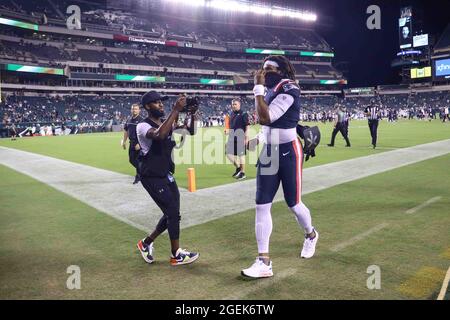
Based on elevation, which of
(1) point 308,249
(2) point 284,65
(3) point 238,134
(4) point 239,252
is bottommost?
(4) point 239,252

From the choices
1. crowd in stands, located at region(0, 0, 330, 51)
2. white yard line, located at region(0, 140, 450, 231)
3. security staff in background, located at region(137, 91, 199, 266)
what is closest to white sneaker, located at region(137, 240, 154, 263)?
security staff in background, located at region(137, 91, 199, 266)

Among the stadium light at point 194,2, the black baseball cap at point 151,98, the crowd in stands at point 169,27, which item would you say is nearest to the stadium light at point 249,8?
the stadium light at point 194,2

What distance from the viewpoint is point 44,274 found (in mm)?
3908

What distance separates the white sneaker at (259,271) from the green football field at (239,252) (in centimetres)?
8

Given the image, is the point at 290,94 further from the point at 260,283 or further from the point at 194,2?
the point at 194,2

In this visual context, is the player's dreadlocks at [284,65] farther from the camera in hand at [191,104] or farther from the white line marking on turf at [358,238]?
the white line marking on turf at [358,238]

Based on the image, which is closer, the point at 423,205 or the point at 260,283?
the point at 260,283

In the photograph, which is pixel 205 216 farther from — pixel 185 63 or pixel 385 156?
pixel 185 63

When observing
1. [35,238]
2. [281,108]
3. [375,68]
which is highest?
[375,68]

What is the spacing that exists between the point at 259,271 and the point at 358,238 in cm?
182

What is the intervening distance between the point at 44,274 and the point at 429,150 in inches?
567

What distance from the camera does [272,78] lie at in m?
3.87

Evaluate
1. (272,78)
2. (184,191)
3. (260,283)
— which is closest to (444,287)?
(260,283)

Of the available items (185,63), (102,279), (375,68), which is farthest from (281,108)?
(375,68)
